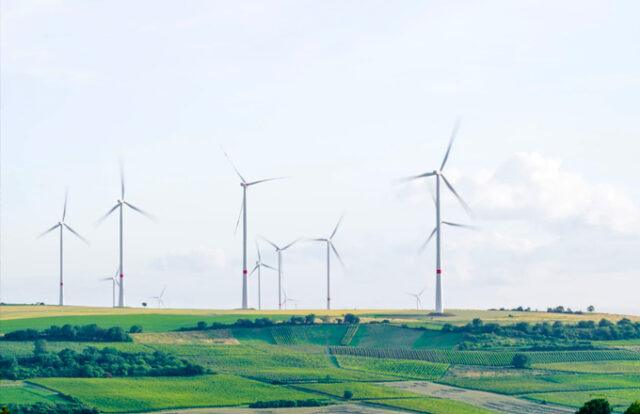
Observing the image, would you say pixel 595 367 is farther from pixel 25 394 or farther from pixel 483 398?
pixel 25 394

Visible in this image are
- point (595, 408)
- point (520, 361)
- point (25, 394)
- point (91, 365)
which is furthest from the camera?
point (520, 361)

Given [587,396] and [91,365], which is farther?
[91,365]

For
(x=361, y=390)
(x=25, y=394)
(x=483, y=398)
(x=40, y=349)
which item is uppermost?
(x=40, y=349)

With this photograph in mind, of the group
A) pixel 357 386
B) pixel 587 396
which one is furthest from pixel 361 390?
pixel 587 396

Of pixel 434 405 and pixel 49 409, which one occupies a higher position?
pixel 49 409

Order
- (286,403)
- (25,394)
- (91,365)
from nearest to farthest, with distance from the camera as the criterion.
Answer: (286,403) < (25,394) < (91,365)

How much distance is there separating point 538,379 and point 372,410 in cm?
3893

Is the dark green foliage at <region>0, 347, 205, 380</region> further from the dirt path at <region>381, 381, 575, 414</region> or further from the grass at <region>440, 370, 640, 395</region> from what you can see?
the grass at <region>440, 370, 640, 395</region>

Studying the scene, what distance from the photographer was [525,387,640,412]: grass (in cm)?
16225

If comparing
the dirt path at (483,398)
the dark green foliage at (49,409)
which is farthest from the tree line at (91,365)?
the dirt path at (483,398)

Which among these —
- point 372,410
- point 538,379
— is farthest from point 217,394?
point 538,379

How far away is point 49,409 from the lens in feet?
478

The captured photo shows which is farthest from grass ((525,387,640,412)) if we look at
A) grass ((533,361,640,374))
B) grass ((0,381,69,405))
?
grass ((0,381,69,405))

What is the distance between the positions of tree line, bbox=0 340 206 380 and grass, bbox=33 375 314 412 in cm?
386
